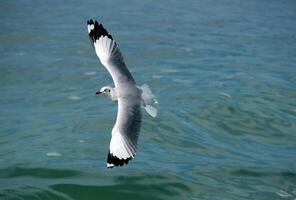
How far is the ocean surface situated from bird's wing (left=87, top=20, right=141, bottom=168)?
6.20ft

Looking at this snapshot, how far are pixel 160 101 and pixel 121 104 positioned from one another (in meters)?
4.79

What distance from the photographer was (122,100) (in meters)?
6.03

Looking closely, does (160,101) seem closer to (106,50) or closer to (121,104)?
(106,50)

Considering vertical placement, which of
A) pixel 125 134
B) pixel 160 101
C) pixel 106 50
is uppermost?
pixel 106 50

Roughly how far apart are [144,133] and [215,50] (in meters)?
4.64

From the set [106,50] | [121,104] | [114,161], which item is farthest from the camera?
[106,50]

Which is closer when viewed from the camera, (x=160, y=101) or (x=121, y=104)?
(x=121, y=104)

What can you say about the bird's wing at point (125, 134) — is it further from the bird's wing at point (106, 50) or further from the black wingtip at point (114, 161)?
the bird's wing at point (106, 50)

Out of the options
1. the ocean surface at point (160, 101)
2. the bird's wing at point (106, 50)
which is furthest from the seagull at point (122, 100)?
the ocean surface at point (160, 101)

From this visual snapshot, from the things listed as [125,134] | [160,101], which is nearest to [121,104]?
[125,134]

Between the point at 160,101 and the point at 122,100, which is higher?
the point at 122,100

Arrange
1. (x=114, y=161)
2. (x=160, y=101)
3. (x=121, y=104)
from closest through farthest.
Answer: (x=114, y=161)
(x=121, y=104)
(x=160, y=101)

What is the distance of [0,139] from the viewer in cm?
945

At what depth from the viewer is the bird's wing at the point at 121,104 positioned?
226 inches
